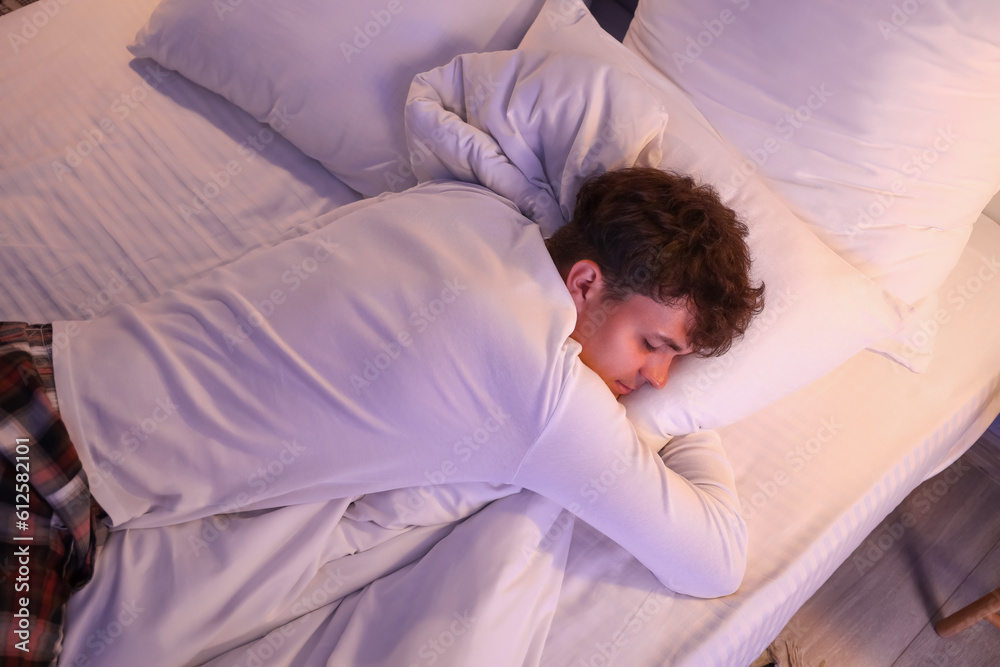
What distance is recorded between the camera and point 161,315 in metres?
0.93

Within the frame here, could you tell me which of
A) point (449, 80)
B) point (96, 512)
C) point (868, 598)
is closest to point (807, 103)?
point (449, 80)

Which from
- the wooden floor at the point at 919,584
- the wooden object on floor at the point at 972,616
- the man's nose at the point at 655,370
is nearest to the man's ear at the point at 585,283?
the man's nose at the point at 655,370

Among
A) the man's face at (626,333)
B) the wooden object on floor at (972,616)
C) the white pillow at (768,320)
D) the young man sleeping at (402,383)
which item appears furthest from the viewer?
the wooden object on floor at (972,616)

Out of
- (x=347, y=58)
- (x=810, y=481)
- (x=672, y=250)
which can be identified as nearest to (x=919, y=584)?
(x=810, y=481)

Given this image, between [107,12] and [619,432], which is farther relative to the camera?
[107,12]

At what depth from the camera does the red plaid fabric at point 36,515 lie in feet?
2.28

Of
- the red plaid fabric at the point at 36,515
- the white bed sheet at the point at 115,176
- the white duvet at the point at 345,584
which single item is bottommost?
the white duvet at the point at 345,584

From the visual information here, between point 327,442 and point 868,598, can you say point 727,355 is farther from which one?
point 868,598

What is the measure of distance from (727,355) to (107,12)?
4.98 ft

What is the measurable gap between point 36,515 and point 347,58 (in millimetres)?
912

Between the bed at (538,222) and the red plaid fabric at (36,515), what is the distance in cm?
4

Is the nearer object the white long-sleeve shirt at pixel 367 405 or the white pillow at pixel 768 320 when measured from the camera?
the white long-sleeve shirt at pixel 367 405

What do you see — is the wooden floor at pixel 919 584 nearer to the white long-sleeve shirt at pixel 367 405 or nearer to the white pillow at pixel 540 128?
the white long-sleeve shirt at pixel 367 405

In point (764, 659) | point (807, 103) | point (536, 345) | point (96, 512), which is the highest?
point (807, 103)
